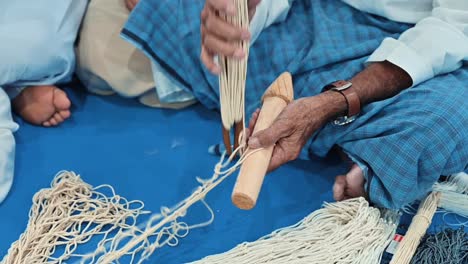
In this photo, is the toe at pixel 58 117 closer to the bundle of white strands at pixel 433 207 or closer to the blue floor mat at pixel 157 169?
the blue floor mat at pixel 157 169

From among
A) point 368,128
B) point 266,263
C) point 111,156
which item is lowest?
point 111,156

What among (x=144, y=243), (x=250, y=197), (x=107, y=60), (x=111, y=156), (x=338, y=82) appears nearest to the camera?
(x=250, y=197)

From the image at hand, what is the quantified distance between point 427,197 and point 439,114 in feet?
0.56

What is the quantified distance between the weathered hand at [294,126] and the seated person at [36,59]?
57 cm

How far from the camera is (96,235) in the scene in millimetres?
1274

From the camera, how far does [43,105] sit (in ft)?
5.14

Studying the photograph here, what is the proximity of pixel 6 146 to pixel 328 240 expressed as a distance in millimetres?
710

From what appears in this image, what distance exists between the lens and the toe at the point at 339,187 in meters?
1.32

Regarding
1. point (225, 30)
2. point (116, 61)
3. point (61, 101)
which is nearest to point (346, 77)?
point (225, 30)

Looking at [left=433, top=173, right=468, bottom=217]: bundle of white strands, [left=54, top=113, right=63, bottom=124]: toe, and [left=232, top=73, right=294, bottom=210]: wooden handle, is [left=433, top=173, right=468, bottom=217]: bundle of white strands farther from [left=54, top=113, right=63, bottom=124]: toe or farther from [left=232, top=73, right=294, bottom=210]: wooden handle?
[left=54, top=113, right=63, bottom=124]: toe

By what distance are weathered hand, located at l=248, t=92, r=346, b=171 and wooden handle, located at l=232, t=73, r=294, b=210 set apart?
0.05 ft

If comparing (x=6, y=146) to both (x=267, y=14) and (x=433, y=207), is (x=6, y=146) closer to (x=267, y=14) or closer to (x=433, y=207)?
(x=267, y=14)

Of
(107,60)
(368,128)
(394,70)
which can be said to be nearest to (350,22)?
(394,70)

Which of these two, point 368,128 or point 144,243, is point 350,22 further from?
point 144,243
